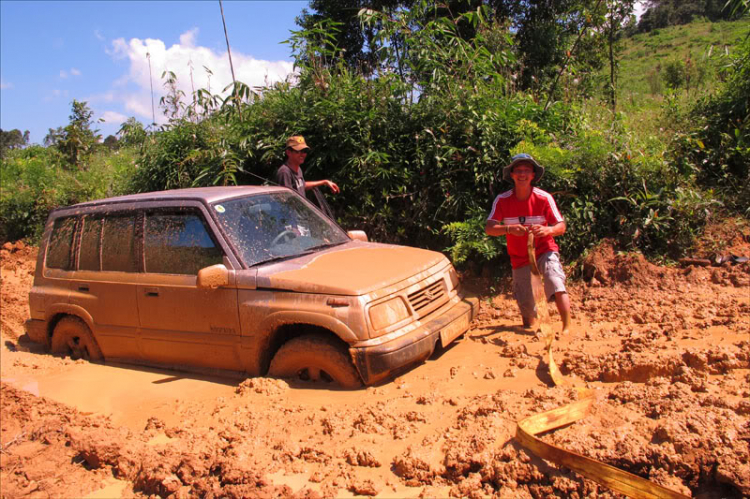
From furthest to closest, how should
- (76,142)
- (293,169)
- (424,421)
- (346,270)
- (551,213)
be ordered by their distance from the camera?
(76,142), (293,169), (551,213), (346,270), (424,421)

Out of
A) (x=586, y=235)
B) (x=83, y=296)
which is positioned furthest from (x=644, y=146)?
(x=83, y=296)

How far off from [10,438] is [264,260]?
2186 mm

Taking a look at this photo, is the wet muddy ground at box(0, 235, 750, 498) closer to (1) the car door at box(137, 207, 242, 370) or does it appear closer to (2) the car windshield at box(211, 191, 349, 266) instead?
(1) the car door at box(137, 207, 242, 370)

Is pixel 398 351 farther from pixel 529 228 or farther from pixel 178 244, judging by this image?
pixel 178 244

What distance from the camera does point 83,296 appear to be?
16.9ft

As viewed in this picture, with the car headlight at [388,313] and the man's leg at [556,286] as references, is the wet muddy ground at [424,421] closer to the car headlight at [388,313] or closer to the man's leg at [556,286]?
the man's leg at [556,286]

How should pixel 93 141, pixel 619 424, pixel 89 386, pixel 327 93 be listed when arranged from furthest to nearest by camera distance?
1. pixel 93 141
2. pixel 327 93
3. pixel 89 386
4. pixel 619 424

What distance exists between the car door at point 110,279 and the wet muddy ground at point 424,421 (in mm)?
320

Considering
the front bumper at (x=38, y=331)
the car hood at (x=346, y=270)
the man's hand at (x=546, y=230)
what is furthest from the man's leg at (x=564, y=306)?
the front bumper at (x=38, y=331)

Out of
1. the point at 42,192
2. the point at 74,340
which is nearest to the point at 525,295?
the point at 74,340

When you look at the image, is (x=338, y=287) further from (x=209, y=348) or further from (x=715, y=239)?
(x=715, y=239)

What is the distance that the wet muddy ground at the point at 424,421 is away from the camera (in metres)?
2.78

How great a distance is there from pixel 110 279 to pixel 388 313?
2655 mm

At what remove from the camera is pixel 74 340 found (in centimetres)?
542
